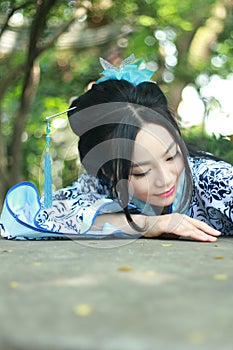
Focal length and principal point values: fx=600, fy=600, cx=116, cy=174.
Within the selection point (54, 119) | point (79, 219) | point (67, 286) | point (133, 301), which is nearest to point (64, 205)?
point (79, 219)

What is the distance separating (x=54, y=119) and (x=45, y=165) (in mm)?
247

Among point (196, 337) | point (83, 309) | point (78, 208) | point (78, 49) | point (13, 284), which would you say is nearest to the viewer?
point (196, 337)

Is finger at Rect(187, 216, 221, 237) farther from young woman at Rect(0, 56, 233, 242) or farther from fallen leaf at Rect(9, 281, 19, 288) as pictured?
fallen leaf at Rect(9, 281, 19, 288)

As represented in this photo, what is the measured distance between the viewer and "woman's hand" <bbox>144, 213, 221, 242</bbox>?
6.66 feet

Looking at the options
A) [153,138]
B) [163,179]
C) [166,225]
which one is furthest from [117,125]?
[166,225]

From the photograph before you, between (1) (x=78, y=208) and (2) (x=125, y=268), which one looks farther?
(1) (x=78, y=208)

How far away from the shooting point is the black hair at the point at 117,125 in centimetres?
209

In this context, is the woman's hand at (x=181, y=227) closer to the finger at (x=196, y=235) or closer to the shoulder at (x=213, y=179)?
the finger at (x=196, y=235)

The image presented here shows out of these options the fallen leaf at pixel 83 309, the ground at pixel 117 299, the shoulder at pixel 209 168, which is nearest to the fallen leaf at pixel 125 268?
the ground at pixel 117 299

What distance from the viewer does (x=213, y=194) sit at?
7.27 ft

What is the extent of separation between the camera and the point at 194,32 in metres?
6.22

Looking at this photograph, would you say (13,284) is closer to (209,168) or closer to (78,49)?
(209,168)

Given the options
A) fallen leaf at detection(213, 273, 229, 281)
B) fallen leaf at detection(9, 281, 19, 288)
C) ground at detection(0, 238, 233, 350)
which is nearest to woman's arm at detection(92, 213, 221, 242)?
ground at detection(0, 238, 233, 350)

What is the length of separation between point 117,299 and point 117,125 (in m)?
1.08
